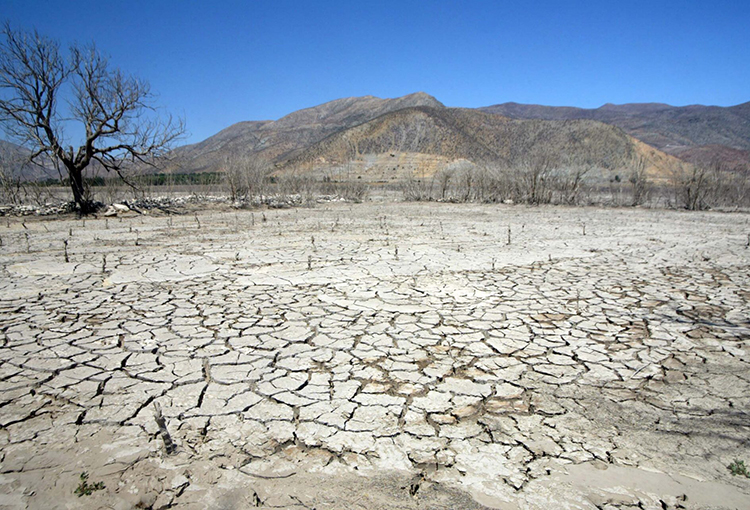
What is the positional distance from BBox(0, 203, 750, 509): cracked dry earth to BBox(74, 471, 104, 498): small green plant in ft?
0.11

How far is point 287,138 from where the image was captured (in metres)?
99.6

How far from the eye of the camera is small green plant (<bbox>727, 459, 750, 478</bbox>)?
200 cm

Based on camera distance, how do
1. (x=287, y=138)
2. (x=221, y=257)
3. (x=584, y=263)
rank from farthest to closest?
(x=287, y=138) → (x=221, y=257) → (x=584, y=263)

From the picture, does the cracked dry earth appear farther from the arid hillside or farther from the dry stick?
the arid hillside

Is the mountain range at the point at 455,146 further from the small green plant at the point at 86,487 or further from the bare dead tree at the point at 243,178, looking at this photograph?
the small green plant at the point at 86,487

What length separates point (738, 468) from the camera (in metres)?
2.02

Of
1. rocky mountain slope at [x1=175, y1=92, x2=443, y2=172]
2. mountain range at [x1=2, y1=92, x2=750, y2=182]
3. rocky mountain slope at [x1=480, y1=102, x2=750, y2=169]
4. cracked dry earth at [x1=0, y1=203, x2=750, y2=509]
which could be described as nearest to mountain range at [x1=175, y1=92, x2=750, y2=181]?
mountain range at [x1=2, y1=92, x2=750, y2=182]

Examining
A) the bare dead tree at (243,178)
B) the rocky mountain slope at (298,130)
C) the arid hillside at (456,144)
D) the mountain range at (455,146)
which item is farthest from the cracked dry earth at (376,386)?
the rocky mountain slope at (298,130)

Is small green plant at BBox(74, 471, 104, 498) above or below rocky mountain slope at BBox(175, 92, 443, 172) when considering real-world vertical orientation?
below

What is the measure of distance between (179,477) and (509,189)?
19868 mm

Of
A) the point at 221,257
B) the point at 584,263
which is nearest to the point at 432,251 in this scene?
the point at 584,263

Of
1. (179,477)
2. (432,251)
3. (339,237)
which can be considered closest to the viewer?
(179,477)

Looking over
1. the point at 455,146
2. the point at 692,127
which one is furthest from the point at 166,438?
the point at 692,127

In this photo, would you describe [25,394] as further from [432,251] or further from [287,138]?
[287,138]
